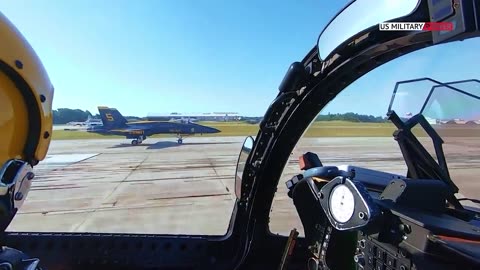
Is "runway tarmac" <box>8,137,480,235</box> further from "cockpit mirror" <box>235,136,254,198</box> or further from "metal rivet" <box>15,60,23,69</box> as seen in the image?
"metal rivet" <box>15,60,23,69</box>

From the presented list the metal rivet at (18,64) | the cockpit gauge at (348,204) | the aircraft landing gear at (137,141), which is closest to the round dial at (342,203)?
the cockpit gauge at (348,204)

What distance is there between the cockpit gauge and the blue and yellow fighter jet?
3172cm

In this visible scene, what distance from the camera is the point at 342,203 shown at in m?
1.20

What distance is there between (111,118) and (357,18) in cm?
3603

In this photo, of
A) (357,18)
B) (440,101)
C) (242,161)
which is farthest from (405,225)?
(242,161)

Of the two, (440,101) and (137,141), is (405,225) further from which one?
(137,141)

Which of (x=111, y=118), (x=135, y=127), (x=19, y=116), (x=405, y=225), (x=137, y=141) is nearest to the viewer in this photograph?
(x=405, y=225)

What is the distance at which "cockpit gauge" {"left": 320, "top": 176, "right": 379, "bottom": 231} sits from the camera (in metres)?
1.09

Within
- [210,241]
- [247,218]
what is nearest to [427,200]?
[247,218]

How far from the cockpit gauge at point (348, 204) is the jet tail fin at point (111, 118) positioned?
1396 inches

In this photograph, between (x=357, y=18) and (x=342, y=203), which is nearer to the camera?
(x=342, y=203)

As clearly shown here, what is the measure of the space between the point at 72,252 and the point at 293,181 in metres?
1.48

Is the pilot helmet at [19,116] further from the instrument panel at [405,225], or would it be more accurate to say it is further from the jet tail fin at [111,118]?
the jet tail fin at [111,118]

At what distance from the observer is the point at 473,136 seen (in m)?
1.30
